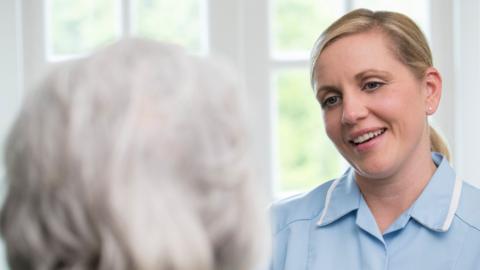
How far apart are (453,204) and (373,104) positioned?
282 mm

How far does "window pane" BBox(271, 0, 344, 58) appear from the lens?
2.40 m

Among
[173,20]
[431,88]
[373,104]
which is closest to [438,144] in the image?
[431,88]

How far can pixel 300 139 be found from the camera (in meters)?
2.48

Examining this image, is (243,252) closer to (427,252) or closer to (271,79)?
(427,252)

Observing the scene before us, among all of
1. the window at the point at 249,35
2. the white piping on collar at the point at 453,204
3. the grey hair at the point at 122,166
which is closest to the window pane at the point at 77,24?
the window at the point at 249,35

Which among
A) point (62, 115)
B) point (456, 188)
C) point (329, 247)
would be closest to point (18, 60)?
point (329, 247)

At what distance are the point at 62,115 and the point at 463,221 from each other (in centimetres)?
106

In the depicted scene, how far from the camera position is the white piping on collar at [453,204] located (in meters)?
1.48

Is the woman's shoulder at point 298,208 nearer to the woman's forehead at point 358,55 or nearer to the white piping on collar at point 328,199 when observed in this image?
the white piping on collar at point 328,199

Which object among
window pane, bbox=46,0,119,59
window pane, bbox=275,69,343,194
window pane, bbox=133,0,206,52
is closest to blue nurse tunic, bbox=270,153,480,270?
window pane, bbox=275,69,343,194

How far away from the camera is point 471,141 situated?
2363 millimetres

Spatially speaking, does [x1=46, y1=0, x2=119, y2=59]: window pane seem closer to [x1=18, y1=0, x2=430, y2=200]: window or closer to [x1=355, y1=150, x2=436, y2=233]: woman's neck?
[x1=18, y1=0, x2=430, y2=200]: window

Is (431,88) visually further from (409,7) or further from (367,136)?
(409,7)

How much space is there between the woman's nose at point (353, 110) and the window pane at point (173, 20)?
97cm
